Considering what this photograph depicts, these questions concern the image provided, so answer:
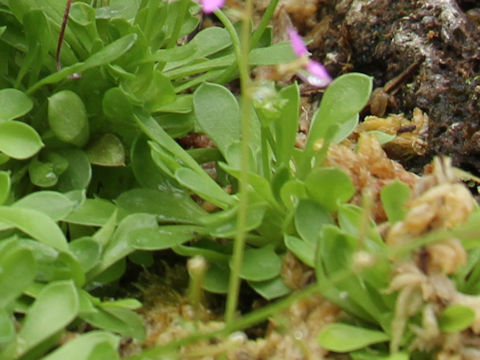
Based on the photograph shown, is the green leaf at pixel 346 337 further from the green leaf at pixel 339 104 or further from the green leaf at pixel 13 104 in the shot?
the green leaf at pixel 13 104

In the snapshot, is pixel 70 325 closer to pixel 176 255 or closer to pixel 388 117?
pixel 176 255

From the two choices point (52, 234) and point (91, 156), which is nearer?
point (52, 234)

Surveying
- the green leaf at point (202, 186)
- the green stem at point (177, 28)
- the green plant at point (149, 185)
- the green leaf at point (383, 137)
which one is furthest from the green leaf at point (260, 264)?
the green stem at point (177, 28)

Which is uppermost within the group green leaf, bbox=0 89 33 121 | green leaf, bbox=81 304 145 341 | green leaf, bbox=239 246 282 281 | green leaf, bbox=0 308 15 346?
green leaf, bbox=0 89 33 121

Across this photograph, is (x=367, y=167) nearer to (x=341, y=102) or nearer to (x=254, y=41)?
(x=341, y=102)

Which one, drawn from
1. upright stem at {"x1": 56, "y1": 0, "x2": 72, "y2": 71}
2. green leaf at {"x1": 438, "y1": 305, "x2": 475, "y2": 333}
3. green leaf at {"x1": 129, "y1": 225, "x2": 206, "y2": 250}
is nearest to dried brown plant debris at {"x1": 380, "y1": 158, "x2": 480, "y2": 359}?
green leaf at {"x1": 438, "y1": 305, "x2": 475, "y2": 333}

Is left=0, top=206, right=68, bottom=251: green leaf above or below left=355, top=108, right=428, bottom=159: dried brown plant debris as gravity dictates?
below

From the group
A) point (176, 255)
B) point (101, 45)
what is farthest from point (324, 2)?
point (176, 255)

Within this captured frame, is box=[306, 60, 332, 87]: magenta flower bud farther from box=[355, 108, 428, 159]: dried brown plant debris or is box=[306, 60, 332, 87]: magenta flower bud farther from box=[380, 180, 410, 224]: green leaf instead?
box=[355, 108, 428, 159]: dried brown plant debris
